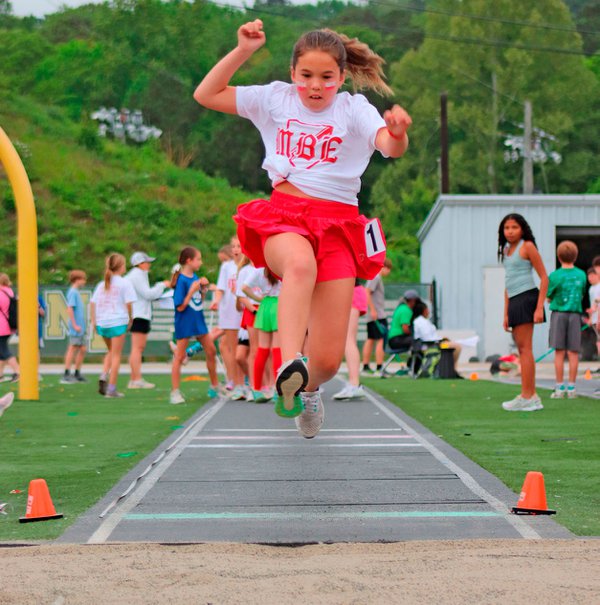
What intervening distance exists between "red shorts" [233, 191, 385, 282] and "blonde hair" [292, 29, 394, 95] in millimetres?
715

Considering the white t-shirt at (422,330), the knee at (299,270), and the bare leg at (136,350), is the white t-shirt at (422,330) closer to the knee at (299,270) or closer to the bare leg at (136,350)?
the bare leg at (136,350)

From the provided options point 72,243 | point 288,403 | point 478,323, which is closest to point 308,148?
point 288,403

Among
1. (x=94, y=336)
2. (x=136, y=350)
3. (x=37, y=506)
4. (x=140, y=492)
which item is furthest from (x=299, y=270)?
(x=94, y=336)

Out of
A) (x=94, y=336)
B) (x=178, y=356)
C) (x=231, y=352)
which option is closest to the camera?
(x=178, y=356)

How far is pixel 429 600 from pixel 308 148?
3.01 meters

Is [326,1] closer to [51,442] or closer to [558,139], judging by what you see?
[558,139]

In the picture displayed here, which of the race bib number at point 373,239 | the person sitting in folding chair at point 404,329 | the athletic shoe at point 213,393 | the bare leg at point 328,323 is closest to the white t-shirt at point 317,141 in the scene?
the race bib number at point 373,239

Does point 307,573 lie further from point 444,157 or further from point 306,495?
point 444,157

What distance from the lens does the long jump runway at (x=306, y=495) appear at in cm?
530

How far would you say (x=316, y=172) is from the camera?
6336mm

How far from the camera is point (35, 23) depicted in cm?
9512

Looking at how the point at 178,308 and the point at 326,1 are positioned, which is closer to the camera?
the point at 178,308

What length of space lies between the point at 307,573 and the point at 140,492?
2281 millimetres

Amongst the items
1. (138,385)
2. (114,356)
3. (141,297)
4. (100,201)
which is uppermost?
(100,201)
